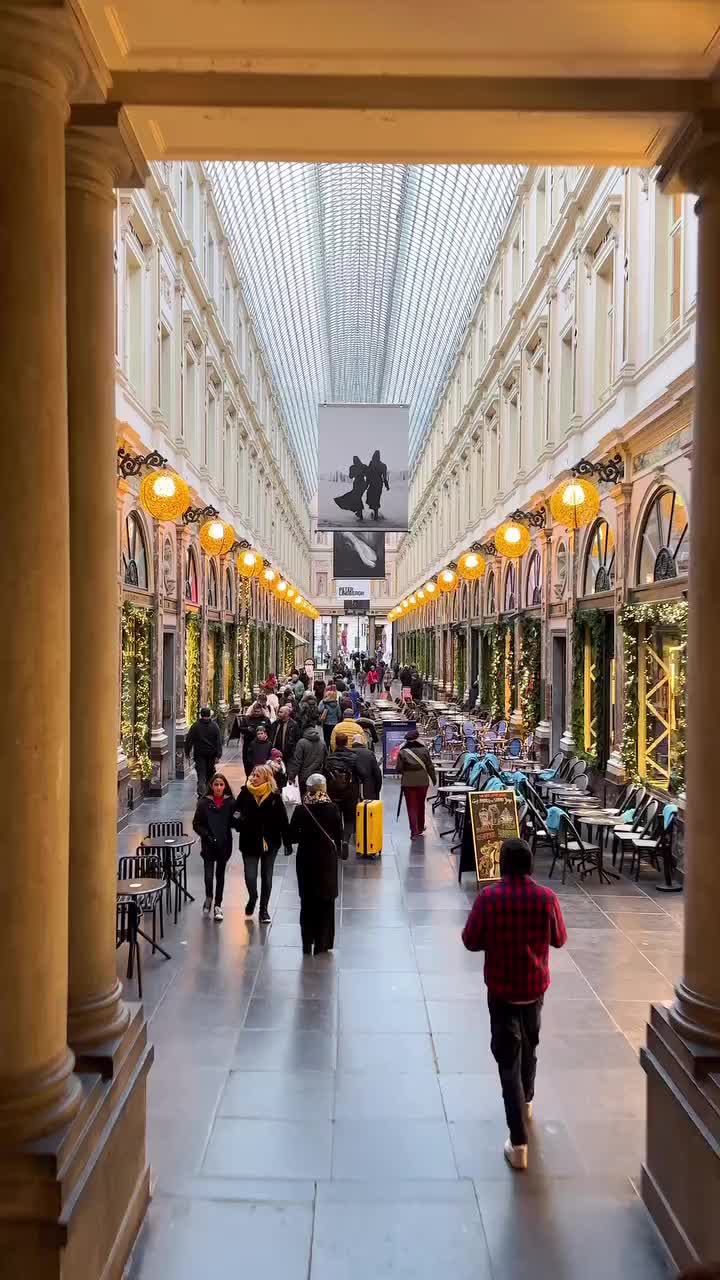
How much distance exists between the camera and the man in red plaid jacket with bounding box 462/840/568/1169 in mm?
4383

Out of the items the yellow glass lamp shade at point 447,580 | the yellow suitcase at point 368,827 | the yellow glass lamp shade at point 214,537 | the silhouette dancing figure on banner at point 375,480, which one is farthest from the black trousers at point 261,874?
the yellow glass lamp shade at point 447,580

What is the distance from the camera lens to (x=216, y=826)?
8.26 meters

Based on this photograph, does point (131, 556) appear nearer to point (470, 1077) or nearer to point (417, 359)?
point (470, 1077)

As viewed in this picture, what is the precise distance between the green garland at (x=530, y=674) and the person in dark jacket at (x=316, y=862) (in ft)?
36.8

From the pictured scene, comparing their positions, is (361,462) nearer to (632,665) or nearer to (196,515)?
(196,515)

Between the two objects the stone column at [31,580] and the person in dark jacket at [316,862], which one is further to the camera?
the person in dark jacket at [316,862]

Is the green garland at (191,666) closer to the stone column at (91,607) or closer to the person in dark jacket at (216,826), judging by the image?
the person in dark jacket at (216,826)

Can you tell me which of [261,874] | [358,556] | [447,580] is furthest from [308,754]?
[358,556]

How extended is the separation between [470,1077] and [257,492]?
29.2m

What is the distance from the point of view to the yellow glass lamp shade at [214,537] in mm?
14281

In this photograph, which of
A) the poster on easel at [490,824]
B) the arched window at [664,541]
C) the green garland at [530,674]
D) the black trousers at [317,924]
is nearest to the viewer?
the black trousers at [317,924]

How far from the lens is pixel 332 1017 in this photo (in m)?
6.24

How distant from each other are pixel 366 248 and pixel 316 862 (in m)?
33.5

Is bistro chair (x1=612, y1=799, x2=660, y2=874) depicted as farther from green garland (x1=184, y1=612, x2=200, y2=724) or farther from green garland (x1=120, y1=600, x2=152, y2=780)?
green garland (x1=184, y1=612, x2=200, y2=724)
